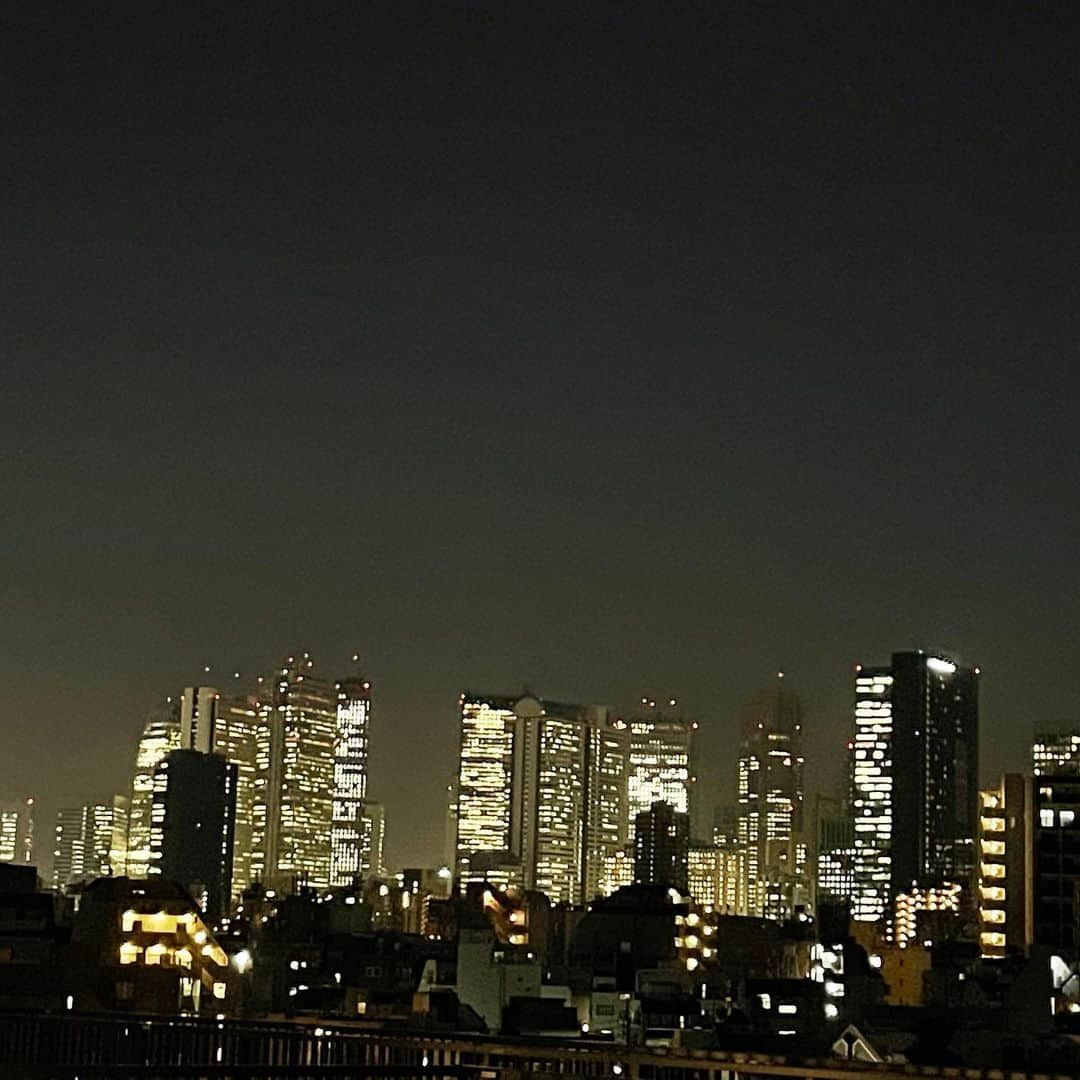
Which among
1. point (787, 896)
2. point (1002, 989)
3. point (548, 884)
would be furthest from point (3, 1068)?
point (548, 884)

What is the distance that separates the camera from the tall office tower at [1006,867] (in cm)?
6050

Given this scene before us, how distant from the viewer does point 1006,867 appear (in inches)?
2413

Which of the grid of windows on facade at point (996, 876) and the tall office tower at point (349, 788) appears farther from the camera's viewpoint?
the tall office tower at point (349, 788)

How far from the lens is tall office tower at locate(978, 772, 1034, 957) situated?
60.5 metres

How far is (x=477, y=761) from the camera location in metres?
157

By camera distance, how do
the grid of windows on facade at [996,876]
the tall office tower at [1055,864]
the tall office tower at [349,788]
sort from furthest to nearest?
the tall office tower at [349,788]
the grid of windows on facade at [996,876]
the tall office tower at [1055,864]

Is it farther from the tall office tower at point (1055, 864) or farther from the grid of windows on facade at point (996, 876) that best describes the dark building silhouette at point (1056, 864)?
the grid of windows on facade at point (996, 876)

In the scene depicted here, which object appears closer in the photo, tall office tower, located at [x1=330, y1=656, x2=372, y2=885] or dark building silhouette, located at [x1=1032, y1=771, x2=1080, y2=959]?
dark building silhouette, located at [x1=1032, y1=771, x2=1080, y2=959]

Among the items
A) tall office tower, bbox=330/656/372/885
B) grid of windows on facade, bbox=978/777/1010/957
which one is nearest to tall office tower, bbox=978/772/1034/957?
grid of windows on facade, bbox=978/777/1010/957

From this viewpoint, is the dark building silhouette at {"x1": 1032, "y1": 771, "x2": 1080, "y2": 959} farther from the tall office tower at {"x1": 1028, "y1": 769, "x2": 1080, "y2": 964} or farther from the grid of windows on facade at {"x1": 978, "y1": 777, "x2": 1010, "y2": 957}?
the grid of windows on facade at {"x1": 978, "y1": 777, "x2": 1010, "y2": 957}

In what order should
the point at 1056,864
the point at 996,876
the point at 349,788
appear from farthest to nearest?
1. the point at 349,788
2. the point at 996,876
3. the point at 1056,864

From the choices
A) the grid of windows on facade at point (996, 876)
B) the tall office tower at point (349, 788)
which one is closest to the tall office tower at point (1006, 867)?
the grid of windows on facade at point (996, 876)

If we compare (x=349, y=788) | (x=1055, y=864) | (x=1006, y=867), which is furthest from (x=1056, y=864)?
(x=349, y=788)

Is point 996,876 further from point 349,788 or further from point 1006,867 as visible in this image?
point 349,788
